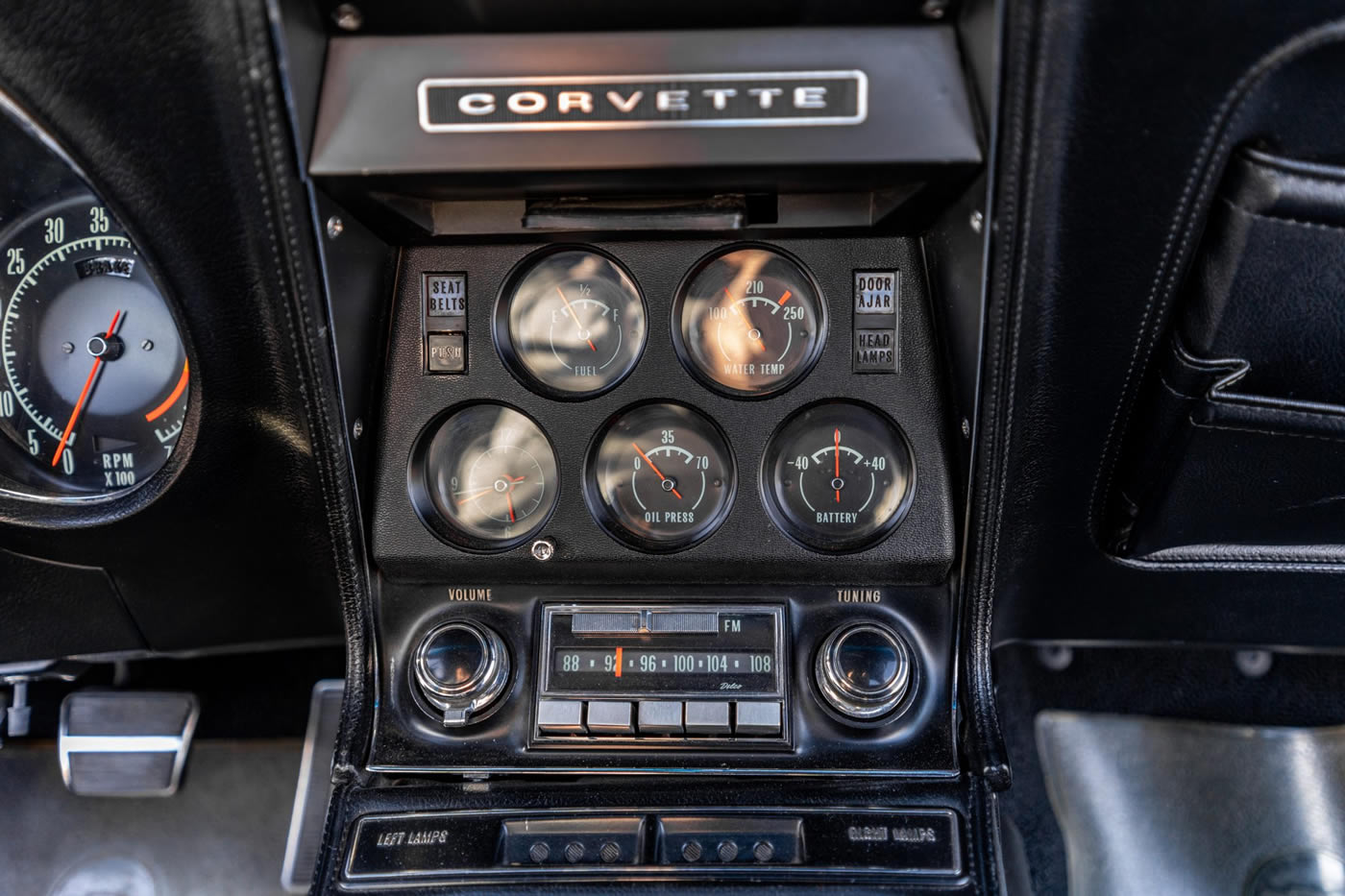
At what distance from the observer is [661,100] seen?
137 centimetres

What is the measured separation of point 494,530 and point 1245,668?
166cm

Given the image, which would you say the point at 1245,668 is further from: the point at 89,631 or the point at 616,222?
the point at 89,631

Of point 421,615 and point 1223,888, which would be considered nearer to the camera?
point 421,615

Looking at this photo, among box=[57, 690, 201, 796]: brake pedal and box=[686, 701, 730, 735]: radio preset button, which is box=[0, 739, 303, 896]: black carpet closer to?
box=[57, 690, 201, 796]: brake pedal

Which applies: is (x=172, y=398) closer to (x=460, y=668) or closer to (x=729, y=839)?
(x=460, y=668)

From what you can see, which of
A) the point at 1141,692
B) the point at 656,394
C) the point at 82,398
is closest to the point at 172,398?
the point at 82,398

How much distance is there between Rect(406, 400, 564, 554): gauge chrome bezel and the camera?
5.57 feet

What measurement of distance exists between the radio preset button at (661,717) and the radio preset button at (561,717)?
4.1 inches

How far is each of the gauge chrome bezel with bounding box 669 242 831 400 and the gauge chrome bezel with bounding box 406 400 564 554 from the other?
277mm

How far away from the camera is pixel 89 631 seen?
191 centimetres

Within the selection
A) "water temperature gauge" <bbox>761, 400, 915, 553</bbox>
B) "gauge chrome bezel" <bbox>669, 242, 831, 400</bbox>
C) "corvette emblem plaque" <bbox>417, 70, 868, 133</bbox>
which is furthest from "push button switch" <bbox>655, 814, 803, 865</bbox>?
"corvette emblem plaque" <bbox>417, 70, 868, 133</bbox>

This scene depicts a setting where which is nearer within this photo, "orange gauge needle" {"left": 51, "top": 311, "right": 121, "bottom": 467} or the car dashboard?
the car dashboard

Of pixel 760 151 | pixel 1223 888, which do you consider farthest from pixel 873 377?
pixel 1223 888

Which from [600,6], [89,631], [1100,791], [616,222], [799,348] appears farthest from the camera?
[1100,791]
